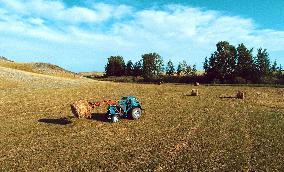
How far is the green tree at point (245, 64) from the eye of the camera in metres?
107

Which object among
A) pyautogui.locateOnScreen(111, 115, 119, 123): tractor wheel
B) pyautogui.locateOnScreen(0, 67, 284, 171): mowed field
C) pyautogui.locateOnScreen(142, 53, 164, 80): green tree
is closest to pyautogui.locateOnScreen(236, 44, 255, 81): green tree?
pyautogui.locateOnScreen(142, 53, 164, 80): green tree

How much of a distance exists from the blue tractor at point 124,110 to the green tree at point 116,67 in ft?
390

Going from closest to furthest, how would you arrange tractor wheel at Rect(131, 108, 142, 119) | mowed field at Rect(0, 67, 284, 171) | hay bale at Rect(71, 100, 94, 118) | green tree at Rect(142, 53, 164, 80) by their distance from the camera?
mowed field at Rect(0, 67, 284, 171), hay bale at Rect(71, 100, 94, 118), tractor wheel at Rect(131, 108, 142, 119), green tree at Rect(142, 53, 164, 80)

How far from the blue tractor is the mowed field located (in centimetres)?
55

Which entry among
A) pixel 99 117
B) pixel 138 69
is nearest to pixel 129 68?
pixel 138 69

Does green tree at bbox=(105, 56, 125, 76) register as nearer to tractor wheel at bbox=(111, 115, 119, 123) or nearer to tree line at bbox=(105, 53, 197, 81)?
tree line at bbox=(105, 53, 197, 81)

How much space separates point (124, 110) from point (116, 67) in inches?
4782

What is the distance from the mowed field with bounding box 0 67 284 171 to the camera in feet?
58.7

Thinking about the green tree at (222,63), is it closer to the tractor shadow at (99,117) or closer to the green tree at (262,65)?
the green tree at (262,65)

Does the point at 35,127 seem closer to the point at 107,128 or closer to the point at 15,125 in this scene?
the point at 15,125

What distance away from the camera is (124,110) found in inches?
1159

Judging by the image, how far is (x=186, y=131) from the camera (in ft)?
82.5

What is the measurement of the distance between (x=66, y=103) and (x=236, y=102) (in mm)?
19279

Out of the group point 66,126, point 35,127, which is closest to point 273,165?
point 66,126
